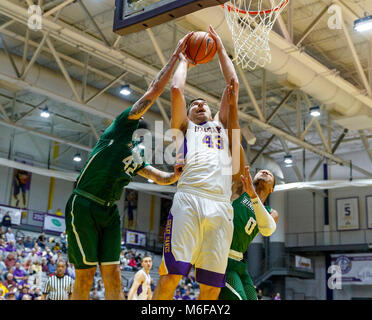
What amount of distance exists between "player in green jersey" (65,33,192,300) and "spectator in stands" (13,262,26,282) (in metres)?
12.9

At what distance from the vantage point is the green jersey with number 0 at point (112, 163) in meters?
4.39

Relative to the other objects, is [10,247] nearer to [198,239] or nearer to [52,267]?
[52,267]

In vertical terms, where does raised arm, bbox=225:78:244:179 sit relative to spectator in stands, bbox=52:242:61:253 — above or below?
below

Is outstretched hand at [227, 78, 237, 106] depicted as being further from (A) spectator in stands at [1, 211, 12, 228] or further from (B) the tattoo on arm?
(A) spectator in stands at [1, 211, 12, 228]

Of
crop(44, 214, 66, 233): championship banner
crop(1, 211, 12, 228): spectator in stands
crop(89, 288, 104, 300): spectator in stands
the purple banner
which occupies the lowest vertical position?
crop(89, 288, 104, 300): spectator in stands

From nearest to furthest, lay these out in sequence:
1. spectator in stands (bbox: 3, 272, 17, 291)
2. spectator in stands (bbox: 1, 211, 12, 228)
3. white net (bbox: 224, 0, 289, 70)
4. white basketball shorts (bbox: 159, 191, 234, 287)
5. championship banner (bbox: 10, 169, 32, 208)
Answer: white basketball shorts (bbox: 159, 191, 234, 287) < white net (bbox: 224, 0, 289, 70) < spectator in stands (bbox: 3, 272, 17, 291) < spectator in stands (bbox: 1, 211, 12, 228) < championship banner (bbox: 10, 169, 32, 208)

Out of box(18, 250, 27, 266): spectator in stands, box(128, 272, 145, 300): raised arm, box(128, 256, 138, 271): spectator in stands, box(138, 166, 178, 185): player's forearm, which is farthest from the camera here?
box(128, 256, 138, 271): spectator in stands

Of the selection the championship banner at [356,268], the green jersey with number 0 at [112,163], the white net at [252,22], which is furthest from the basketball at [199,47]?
the championship banner at [356,268]

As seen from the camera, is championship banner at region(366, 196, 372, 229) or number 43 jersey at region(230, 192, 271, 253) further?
championship banner at region(366, 196, 372, 229)

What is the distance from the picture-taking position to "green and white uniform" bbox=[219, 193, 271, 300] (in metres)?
4.54

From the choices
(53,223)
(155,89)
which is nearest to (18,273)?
(53,223)

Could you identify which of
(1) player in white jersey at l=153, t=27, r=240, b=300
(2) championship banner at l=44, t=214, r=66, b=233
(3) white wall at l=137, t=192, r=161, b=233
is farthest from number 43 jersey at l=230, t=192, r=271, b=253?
(3) white wall at l=137, t=192, r=161, b=233

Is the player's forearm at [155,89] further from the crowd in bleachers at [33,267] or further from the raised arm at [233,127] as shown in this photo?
the crowd in bleachers at [33,267]

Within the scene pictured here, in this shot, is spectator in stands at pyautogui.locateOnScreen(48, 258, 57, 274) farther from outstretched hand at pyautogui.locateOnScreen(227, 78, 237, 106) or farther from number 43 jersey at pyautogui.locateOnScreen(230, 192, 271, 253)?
outstretched hand at pyautogui.locateOnScreen(227, 78, 237, 106)
